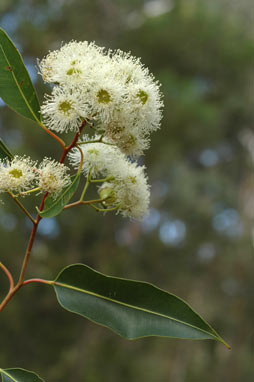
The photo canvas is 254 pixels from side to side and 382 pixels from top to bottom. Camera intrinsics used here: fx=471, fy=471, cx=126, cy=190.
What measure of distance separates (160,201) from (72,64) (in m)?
11.5

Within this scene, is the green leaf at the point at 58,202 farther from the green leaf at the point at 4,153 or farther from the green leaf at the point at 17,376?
the green leaf at the point at 17,376

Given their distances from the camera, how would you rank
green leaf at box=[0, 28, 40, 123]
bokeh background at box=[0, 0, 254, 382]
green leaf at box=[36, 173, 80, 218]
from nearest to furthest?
green leaf at box=[36, 173, 80, 218], green leaf at box=[0, 28, 40, 123], bokeh background at box=[0, 0, 254, 382]

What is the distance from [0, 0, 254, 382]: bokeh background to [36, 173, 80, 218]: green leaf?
21.2 feet

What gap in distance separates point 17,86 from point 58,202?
33 centimetres

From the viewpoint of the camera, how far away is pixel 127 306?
1.02m

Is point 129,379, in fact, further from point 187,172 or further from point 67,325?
point 187,172

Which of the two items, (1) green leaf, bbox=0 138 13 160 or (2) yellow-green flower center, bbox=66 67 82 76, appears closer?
(2) yellow-green flower center, bbox=66 67 82 76

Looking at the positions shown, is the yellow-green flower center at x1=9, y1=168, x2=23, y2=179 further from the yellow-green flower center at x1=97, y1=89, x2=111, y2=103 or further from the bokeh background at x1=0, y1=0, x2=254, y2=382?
the bokeh background at x1=0, y1=0, x2=254, y2=382

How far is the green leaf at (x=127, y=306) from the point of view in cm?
96

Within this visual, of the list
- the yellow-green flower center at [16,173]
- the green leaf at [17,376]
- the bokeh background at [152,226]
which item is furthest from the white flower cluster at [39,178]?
the bokeh background at [152,226]

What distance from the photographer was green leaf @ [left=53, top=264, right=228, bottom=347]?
0.96 meters

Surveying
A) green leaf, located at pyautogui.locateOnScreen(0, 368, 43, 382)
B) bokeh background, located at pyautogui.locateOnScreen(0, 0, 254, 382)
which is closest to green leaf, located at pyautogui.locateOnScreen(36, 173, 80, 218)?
green leaf, located at pyautogui.locateOnScreen(0, 368, 43, 382)

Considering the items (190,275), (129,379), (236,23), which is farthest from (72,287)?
(190,275)

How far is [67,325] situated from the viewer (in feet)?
27.2
